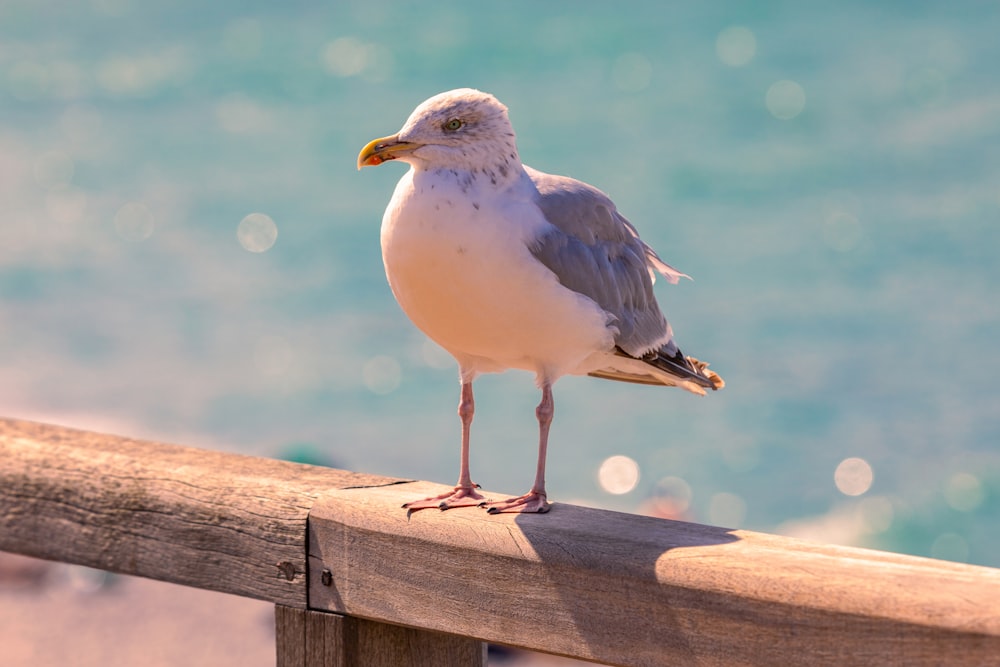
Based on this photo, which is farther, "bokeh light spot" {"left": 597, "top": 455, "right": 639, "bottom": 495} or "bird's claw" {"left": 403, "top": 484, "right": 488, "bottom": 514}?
"bokeh light spot" {"left": 597, "top": 455, "right": 639, "bottom": 495}

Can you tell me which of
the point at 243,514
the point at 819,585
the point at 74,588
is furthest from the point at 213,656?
the point at 819,585

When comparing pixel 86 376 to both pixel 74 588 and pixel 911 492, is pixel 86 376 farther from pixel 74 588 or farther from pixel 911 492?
pixel 911 492

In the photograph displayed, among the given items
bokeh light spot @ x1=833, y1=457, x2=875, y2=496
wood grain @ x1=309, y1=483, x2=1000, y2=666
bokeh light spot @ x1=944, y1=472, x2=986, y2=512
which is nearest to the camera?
wood grain @ x1=309, y1=483, x2=1000, y2=666

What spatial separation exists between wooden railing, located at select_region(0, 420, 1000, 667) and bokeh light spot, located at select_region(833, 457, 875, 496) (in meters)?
5.08

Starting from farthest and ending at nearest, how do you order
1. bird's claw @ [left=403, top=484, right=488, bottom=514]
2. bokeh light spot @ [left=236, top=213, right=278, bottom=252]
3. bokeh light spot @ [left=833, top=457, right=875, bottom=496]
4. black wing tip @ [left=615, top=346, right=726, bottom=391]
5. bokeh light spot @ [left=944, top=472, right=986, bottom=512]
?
bokeh light spot @ [left=236, top=213, right=278, bottom=252], bokeh light spot @ [left=833, top=457, right=875, bottom=496], bokeh light spot @ [left=944, top=472, right=986, bottom=512], black wing tip @ [left=615, top=346, right=726, bottom=391], bird's claw @ [left=403, top=484, right=488, bottom=514]

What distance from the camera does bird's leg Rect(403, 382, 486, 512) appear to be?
2.14 meters

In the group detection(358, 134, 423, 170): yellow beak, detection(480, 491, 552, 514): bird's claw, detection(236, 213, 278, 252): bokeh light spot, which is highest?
detection(236, 213, 278, 252): bokeh light spot

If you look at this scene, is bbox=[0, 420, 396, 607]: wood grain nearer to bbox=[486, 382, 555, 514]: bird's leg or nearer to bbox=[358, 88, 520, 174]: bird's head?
bbox=[486, 382, 555, 514]: bird's leg

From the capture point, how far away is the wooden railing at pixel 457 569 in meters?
1.66

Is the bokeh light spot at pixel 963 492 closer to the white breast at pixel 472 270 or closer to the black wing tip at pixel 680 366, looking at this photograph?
the black wing tip at pixel 680 366

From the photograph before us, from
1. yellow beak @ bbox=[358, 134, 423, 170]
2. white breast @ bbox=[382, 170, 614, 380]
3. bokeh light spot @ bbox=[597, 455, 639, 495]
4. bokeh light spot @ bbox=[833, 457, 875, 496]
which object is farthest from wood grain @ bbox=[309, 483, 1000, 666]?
bokeh light spot @ bbox=[833, 457, 875, 496]

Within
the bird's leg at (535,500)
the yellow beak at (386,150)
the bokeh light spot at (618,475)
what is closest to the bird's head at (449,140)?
the yellow beak at (386,150)

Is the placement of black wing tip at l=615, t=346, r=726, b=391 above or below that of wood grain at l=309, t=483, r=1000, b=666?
above

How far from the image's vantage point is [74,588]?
5.45 m
